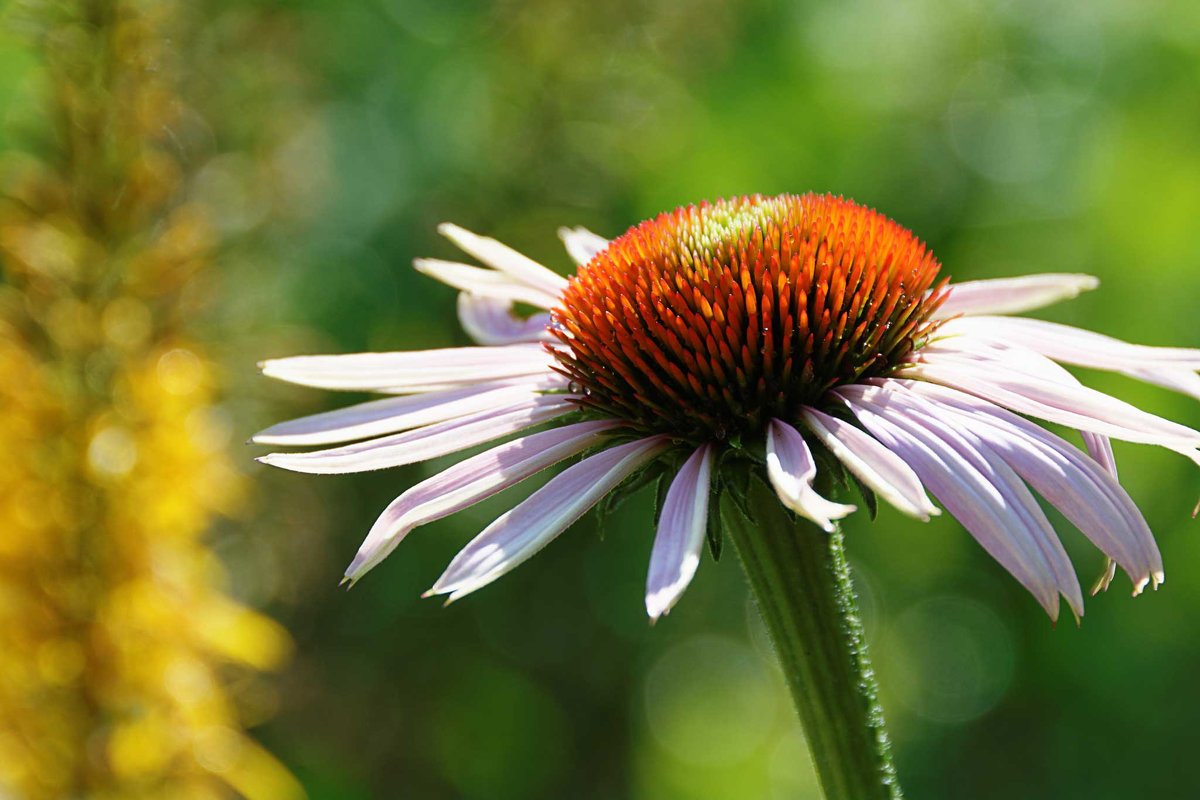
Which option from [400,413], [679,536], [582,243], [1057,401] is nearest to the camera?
[679,536]

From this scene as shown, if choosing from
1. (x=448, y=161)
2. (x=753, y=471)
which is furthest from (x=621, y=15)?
(x=753, y=471)

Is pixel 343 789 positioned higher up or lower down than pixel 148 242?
lower down

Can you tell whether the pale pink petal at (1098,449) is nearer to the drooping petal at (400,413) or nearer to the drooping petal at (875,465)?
the drooping petal at (875,465)

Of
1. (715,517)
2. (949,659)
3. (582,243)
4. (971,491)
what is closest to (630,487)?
(715,517)

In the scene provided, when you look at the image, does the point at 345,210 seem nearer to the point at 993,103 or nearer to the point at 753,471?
the point at 993,103

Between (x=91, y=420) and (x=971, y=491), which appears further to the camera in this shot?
(x=91, y=420)

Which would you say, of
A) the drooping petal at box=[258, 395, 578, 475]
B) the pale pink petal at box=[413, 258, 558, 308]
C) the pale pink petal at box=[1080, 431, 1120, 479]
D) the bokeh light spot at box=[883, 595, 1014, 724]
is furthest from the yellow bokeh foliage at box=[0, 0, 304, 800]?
the bokeh light spot at box=[883, 595, 1014, 724]

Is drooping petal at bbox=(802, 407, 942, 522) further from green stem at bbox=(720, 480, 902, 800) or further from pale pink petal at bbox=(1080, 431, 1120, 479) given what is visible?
pale pink petal at bbox=(1080, 431, 1120, 479)

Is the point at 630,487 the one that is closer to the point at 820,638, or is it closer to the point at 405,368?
the point at 820,638
